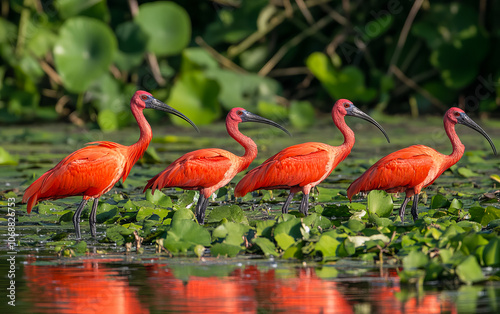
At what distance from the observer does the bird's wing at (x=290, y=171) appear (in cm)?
769

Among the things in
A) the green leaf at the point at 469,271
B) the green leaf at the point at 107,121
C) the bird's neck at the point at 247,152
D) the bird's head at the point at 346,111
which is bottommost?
the green leaf at the point at 469,271

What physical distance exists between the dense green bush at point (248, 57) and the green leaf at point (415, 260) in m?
10.1

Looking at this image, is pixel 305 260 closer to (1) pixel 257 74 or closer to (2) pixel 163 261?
(2) pixel 163 261

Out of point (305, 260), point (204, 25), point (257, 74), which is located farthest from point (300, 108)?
point (305, 260)

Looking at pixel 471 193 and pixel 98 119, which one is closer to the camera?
pixel 471 193

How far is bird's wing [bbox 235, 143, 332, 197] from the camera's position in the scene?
7.69 m

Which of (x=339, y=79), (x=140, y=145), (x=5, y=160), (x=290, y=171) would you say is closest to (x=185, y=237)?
(x=140, y=145)

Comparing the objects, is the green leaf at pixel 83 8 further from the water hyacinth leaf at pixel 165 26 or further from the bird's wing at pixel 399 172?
the bird's wing at pixel 399 172

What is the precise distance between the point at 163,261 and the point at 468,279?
6.80 ft

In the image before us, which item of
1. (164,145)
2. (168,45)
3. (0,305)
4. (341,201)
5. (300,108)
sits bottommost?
(0,305)

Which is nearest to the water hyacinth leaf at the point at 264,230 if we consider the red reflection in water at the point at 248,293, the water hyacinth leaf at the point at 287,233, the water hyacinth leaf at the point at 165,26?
the water hyacinth leaf at the point at 287,233

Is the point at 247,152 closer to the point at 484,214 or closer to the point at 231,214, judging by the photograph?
the point at 231,214

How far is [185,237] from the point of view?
6.34 m

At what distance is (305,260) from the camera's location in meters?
6.04
